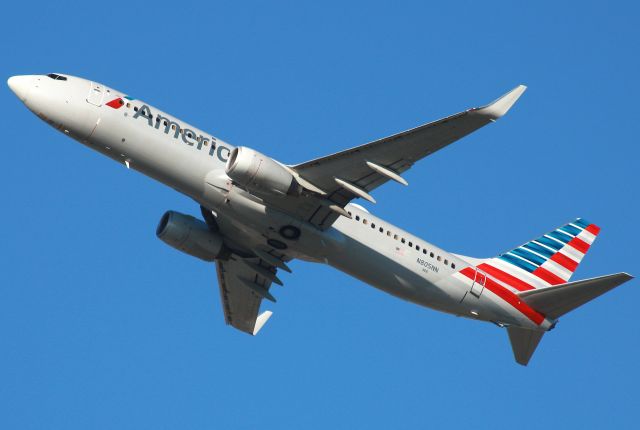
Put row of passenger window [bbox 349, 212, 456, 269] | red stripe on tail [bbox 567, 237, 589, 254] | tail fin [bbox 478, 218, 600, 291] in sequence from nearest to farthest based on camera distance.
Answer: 1. row of passenger window [bbox 349, 212, 456, 269]
2. tail fin [bbox 478, 218, 600, 291]
3. red stripe on tail [bbox 567, 237, 589, 254]

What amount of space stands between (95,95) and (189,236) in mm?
8496

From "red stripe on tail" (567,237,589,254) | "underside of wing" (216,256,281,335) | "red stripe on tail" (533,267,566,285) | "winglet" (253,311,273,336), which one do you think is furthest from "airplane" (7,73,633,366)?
"winglet" (253,311,273,336)

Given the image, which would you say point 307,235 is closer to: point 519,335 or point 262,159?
point 262,159

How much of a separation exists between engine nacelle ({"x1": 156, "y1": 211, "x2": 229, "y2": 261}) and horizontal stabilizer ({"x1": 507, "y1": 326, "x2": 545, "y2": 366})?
14.4 meters

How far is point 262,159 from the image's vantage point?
41.5 meters

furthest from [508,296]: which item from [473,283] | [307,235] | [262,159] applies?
[262,159]

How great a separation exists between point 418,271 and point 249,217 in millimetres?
8114

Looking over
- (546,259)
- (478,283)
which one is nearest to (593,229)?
(546,259)

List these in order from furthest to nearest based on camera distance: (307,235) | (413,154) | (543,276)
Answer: (543,276), (307,235), (413,154)

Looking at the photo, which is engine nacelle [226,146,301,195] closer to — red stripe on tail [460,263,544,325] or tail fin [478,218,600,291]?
red stripe on tail [460,263,544,325]

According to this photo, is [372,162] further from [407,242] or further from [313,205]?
[407,242]

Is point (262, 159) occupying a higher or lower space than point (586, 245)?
lower

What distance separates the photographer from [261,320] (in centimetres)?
5438

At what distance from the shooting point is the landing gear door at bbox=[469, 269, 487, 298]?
47.1 meters
